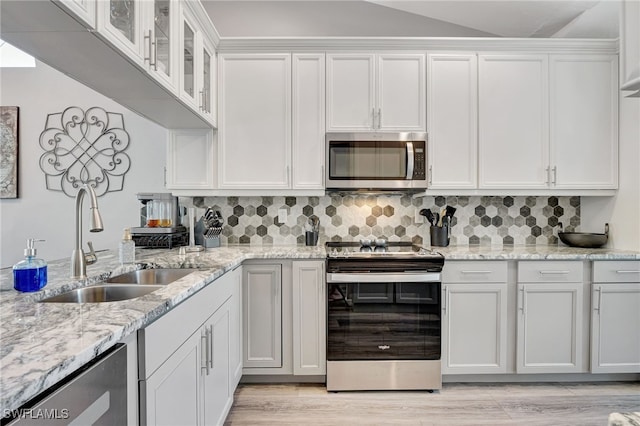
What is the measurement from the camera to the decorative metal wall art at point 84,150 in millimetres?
3154

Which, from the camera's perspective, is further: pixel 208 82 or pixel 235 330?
pixel 208 82

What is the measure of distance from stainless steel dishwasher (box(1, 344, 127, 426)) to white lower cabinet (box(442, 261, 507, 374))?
81.4 inches

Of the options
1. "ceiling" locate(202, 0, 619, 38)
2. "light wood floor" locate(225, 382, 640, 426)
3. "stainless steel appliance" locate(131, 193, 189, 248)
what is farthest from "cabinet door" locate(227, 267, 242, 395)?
"ceiling" locate(202, 0, 619, 38)

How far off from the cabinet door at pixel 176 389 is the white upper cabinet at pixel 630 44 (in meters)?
1.66

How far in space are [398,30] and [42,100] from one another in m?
3.21

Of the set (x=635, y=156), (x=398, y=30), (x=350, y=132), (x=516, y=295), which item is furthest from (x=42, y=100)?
(x=635, y=156)

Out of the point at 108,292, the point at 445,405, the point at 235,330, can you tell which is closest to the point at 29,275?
the point at 108,292

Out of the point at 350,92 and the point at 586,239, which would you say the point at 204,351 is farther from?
the point at 586,239

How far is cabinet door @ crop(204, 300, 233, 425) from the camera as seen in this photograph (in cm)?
164

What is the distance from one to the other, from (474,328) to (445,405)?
543mm

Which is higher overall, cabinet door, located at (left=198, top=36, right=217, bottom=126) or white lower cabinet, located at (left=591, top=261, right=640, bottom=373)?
cabinet door, located at (left=198, top=36, right=217, bottom=126)

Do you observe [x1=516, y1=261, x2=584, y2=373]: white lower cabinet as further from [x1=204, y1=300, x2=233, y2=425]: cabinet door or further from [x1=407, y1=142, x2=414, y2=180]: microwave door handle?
[x1=204, y1=300, x2=233, y2=425]: cabinet door

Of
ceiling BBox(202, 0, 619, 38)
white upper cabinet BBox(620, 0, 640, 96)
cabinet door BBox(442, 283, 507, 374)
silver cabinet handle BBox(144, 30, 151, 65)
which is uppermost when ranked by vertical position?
ceiling BBox(202, 0, 619, 38)

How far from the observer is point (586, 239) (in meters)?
2.80
